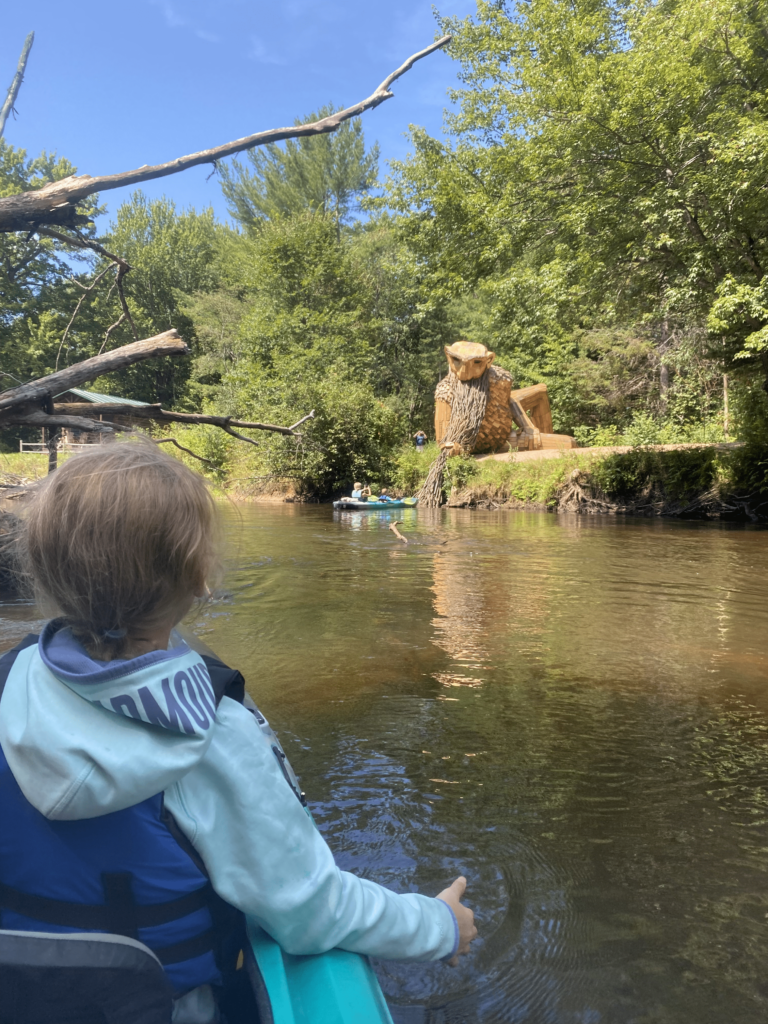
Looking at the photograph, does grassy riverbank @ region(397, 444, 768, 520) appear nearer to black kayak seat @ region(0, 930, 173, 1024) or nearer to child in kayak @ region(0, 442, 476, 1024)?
child in kayak @ region(0, 442, 476, 1024)

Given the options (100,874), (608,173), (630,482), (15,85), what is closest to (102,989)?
(100,874)

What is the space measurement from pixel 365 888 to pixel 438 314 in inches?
1232

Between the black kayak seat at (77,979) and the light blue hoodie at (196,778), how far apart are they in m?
0.15

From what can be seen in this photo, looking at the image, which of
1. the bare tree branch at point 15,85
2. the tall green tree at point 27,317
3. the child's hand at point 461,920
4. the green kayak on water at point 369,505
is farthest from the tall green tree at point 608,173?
the tall green tree at point 27,317

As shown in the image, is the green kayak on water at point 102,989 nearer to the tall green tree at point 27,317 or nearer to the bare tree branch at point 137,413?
the bare tree branch at point 137,413

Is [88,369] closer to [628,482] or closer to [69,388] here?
[69,388]

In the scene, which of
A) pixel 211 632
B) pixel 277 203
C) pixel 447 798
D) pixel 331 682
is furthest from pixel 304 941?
pixel 277 203

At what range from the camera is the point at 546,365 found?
30.0 meters

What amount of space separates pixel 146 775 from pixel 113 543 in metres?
0.35

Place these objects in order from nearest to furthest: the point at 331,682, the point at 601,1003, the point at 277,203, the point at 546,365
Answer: the point at 601,1003, the point at 331,682, the point at 546,365, the point at 277,203

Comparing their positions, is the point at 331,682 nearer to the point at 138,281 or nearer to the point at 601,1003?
the point at 601,1003

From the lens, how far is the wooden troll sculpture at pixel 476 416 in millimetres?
19594

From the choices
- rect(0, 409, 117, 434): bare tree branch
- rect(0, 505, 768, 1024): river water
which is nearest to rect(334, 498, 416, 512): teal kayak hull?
rect(0, 505, 768, 1024): river water

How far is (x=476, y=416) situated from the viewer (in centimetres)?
1991
